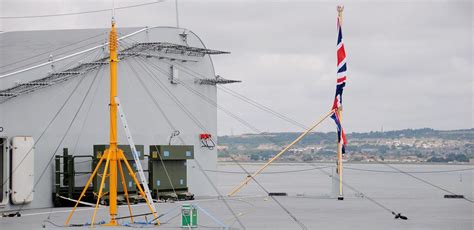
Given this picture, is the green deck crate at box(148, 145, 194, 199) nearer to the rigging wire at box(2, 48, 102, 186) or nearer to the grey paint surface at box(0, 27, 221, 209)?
the grey paint surface at box(0, 27, 221, 209)

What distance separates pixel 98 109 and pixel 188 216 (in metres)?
13.4

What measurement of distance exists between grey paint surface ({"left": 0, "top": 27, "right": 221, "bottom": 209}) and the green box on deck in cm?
1056

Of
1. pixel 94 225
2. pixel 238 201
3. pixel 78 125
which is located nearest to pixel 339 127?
pixel 238 201

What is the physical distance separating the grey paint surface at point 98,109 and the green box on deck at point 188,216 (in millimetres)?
10557

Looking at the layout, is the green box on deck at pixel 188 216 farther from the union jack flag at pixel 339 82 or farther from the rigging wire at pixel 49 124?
the union jack flag at pixel 339 82

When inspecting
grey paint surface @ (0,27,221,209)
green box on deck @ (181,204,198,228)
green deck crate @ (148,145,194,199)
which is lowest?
green box on deck @ (181,204,198,228)

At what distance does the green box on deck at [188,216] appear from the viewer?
2802cm

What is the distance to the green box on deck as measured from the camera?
2802 cm

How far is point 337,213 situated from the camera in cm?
3491

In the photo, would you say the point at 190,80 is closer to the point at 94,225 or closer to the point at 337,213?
the point at 337,213

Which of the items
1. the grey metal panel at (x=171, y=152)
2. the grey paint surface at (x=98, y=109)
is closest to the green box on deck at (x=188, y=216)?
the grey paint surface at (x=98, y=109)

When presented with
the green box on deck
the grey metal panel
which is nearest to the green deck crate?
the grey metal panel

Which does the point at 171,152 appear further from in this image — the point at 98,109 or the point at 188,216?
the point at 188,216

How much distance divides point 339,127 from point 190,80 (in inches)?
327
